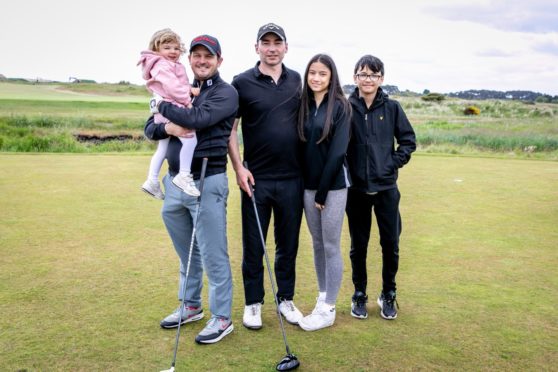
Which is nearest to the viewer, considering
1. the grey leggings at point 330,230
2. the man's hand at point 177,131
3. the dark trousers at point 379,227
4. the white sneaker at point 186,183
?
the man's hand at point 177,131

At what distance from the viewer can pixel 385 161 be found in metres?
3.99

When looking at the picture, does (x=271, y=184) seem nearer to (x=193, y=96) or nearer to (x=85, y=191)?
(x=193, y=96)

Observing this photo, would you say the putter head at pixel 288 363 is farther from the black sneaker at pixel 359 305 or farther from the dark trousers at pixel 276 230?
the black sneaker at pixel 359 305

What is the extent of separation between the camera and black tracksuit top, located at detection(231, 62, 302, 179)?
3.85 meters

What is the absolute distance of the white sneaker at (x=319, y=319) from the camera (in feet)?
12.4

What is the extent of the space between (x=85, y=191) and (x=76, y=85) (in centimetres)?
6169

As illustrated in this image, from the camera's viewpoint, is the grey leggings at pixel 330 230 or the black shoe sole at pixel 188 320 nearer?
the black shoe sole at pixel 188 320

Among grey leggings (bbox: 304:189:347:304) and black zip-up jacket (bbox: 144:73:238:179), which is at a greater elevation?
black zip-up jacket (bbox: 144:73:238:179)

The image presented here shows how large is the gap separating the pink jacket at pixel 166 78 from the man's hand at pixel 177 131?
0.47ft

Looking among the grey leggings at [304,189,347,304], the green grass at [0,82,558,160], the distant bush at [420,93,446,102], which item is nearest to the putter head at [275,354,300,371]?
the grey leggings at [304,189,347,304]

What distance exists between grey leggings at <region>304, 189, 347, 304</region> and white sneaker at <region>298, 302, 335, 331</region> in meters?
0.07

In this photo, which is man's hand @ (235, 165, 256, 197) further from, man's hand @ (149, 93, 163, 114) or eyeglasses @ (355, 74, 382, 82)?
eyeglasses @ (355, 74, 382, 82)

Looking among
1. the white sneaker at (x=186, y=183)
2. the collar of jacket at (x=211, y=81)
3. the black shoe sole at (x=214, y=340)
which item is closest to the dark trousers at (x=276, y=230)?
the black shoe sole at (x=214, y=340)

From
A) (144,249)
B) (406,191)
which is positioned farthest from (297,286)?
(406,191)
